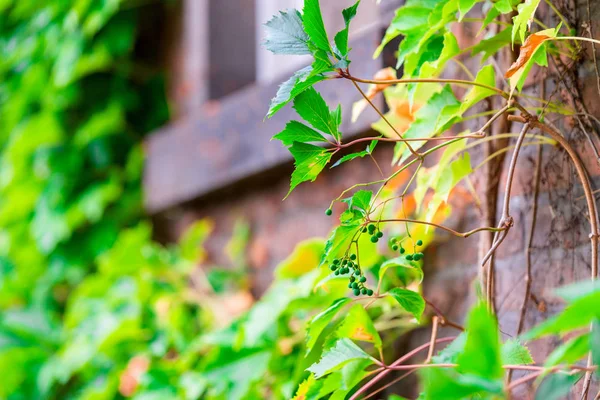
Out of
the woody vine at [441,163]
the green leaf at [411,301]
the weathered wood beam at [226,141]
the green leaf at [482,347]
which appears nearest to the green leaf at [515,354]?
the woody vine at [441,163]

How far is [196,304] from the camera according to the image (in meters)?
2.13

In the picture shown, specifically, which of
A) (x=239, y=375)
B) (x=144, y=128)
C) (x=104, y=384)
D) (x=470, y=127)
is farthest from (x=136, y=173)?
(x=470, y=127)

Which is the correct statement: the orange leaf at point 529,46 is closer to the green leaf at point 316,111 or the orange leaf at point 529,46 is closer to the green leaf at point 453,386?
the green leaf at point 316,111

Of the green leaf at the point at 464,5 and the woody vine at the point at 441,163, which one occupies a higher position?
the green leaf at the point at 464,5

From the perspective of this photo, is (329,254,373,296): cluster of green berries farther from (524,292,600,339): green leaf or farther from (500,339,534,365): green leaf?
(524,292,600,339): green leaf

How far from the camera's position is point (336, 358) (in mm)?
864

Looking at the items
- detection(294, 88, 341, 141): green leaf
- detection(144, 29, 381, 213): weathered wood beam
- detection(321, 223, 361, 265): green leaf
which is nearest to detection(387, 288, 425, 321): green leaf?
detection(321, 223, 361, 265): green leaf

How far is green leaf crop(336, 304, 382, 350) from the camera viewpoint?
99 cm

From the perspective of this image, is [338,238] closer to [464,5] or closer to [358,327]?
[358,327]

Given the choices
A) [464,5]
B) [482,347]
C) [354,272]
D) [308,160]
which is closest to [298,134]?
[308,160]

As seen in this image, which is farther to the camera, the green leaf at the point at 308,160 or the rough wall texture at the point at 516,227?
the rough wall texture at the point at 516,227

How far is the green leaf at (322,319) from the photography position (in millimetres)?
922

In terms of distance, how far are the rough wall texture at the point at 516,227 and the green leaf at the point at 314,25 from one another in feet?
1.25

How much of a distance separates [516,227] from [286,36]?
0.53 m
